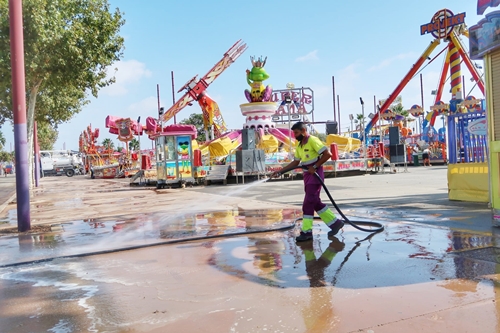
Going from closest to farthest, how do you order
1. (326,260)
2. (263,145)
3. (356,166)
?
(326,260)
(356,166)
(263,145)

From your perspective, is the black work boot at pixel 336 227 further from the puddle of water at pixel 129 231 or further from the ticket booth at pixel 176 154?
the ticket booth at pixel 176 154

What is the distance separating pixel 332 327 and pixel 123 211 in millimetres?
10113

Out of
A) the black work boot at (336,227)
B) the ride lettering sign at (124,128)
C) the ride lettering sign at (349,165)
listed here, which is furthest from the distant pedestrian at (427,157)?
the black work boot at (336,227)

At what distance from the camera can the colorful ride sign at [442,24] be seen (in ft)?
112

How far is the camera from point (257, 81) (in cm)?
3697

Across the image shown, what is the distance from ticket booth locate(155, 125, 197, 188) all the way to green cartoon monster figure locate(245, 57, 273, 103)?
48.6 feet

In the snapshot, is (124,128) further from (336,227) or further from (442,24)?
(336,227)

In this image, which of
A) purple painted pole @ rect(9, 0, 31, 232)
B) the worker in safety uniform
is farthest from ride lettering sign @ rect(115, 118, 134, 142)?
the worker in safety uniform

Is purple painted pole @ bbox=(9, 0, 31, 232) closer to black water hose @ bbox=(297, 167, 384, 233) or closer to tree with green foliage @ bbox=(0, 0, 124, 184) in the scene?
black water hose @ bbox=(297, 167, 384, 233)

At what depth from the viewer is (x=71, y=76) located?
20688 millimetres

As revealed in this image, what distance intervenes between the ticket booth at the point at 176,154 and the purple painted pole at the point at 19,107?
1333 cm

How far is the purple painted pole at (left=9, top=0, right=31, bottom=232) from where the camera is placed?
8977 millimetres


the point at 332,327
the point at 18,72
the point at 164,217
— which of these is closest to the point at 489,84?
the point at 332,327

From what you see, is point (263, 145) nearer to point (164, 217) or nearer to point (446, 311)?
point (164, 217)
